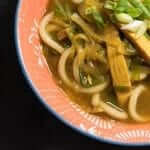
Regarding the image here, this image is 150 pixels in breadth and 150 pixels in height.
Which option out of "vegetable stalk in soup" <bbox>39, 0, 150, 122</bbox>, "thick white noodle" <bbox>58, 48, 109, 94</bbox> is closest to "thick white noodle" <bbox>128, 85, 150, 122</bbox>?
"vegetable stalk in soup" <bbox>39, 0, 150, 122</bbox>

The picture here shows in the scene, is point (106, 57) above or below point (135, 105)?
above

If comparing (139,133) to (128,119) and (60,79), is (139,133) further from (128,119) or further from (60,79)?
(60,79)

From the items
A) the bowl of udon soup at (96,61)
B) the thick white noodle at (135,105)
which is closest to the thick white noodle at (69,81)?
Answer: the bowl of udon soup at (96,61)

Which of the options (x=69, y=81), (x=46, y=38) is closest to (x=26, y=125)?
(x=69, y=81)

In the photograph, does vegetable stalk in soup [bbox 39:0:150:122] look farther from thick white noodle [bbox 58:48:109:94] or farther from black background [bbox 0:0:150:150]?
black background [bbox 0:0:150:150]

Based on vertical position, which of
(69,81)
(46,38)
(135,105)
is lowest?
(135,105)

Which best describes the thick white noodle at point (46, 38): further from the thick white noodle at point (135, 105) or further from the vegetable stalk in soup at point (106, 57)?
the thick white noodle at point (135, 105)

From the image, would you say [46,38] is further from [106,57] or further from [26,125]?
[26,125]
